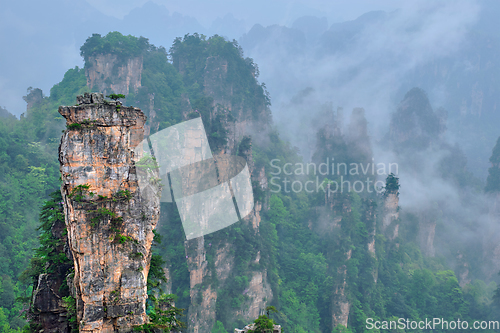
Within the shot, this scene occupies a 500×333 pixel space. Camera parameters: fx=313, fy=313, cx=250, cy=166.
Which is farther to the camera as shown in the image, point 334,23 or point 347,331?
point 334,23

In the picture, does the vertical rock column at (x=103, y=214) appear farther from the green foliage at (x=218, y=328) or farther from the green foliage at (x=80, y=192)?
the green foliage at (x=218, y=328)

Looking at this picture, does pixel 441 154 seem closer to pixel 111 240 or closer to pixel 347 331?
pixel 347 331

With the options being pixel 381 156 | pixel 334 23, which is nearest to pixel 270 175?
pixel 381 156

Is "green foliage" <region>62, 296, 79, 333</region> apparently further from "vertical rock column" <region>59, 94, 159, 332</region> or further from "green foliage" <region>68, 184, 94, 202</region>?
"green foliage" <region>68, 184, 94, 202</region>

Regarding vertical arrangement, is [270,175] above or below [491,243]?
above

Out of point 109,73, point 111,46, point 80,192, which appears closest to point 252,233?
A: point 109,73

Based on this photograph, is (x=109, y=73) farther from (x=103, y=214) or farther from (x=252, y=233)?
(x=103, y=214)
